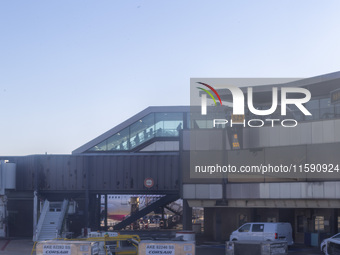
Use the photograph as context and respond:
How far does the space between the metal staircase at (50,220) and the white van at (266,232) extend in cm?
1542

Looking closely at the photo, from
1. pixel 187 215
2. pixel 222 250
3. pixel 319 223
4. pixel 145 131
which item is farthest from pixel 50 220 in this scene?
pixel 319 223

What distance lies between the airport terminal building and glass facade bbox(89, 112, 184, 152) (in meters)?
5.73

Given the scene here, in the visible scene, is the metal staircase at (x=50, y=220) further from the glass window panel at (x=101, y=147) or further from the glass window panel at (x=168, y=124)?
the glass window panel at (x=168, y=124)

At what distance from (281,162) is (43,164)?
20.7m

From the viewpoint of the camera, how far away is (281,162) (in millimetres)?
36562

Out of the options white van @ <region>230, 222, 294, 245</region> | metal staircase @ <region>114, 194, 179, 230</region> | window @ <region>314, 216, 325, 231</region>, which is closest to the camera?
white van @ <region>230, 222, 294, 245</region>

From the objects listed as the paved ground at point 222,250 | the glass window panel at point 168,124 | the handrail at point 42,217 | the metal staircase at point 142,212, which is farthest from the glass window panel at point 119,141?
the paved ground at point 222,250

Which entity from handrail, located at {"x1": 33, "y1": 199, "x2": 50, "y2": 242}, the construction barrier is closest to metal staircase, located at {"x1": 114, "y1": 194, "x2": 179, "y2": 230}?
handrail, located at {"x1": 33, "y1": 199, "x2": 50, "y2": 242}

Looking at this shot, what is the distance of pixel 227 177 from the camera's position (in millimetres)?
38844

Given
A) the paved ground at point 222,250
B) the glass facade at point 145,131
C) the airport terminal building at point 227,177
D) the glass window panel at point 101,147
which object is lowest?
the paved ground at point 222,250

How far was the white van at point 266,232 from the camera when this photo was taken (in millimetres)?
36562

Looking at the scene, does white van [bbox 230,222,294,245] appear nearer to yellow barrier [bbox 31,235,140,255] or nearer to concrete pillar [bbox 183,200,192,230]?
concrete pillar [bbox 183,200,192,230]

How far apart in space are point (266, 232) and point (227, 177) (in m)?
4.60

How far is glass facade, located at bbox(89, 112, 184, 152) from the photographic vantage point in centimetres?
5997
